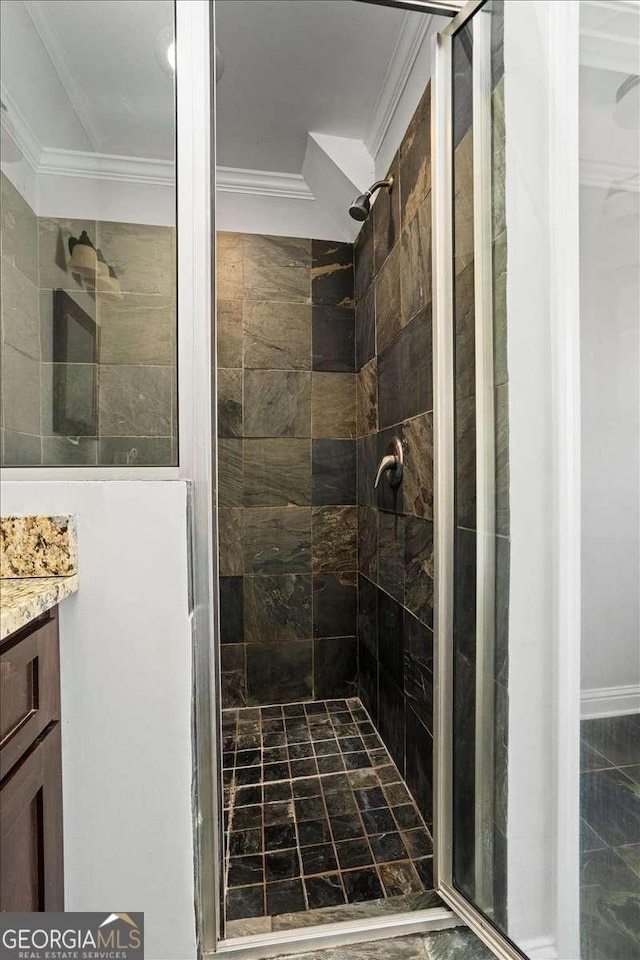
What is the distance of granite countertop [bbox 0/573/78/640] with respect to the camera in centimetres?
65

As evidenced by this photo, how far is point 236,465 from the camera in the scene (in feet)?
7.29

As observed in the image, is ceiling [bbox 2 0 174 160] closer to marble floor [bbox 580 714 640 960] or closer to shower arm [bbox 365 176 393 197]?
shower arm [bbox 365 176 393 197]

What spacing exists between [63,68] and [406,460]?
1.26 metres

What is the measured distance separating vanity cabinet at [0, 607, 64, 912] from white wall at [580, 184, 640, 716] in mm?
940

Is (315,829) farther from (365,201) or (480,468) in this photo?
(365,201)

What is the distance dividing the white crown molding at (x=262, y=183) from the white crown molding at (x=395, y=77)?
0.38m

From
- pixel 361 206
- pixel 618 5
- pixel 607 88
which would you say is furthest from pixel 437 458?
pixel 361 206

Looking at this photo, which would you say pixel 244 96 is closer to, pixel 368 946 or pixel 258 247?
pixel 258 247

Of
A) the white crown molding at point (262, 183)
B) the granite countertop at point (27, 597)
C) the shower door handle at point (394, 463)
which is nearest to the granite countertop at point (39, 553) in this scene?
the granite countertop at point (27, 597)

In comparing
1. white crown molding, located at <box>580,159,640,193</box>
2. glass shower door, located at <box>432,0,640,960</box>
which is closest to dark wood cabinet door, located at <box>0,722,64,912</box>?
glass shower door, located at <box>432,0,640,960</box>

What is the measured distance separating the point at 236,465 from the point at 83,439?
4.31 feet

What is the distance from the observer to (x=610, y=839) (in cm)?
80

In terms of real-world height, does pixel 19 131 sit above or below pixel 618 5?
below

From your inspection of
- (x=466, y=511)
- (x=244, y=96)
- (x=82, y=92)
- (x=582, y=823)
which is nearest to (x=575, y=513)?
(x=466, y=511)
